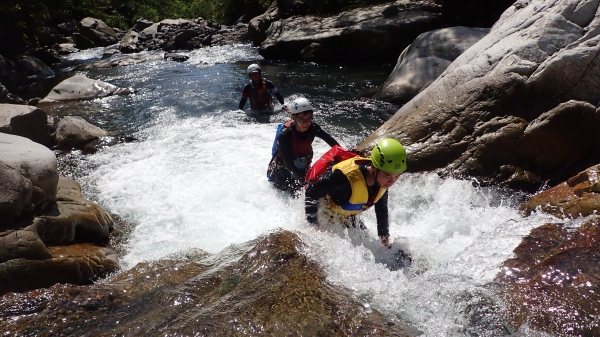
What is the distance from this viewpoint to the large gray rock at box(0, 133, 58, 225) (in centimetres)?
417

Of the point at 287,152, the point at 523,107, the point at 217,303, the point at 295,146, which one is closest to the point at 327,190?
the point at 217,303

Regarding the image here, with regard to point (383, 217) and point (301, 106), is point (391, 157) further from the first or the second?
point (301, 106)

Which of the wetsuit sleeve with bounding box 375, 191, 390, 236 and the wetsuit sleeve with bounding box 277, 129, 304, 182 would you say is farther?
the wetsuit sleeve with bounding box 277, 129, 304, 182

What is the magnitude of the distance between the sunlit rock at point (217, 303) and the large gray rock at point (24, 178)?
90cm

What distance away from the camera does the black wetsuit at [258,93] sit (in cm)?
1026

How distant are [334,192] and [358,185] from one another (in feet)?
0.94

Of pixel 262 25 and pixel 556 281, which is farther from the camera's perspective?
pixel 262 25

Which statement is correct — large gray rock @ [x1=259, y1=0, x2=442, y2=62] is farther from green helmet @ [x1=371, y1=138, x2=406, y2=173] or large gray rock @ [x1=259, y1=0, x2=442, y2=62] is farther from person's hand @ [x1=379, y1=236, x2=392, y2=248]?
green helmet @ [x1=371, y1=138, x2=406, y2=173]

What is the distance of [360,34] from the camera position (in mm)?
14445

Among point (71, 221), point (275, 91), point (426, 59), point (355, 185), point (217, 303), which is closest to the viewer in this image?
point (217, 303)

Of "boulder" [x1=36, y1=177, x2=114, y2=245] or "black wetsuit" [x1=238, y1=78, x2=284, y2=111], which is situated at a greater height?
"boulder" [x1=36, y1=177, x2=114, y2=245]

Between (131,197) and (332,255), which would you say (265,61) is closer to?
(131,197)

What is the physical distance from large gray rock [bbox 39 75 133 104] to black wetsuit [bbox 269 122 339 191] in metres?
8.23

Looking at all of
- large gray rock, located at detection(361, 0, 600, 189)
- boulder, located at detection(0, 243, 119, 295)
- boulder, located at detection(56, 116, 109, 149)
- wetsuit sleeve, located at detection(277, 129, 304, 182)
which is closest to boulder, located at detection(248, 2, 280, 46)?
boulder, located at detection(56, 116, 109, 149)
